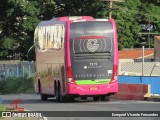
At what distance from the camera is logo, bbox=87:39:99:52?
30.7 metres

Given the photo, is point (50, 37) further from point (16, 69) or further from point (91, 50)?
point (16, 69)

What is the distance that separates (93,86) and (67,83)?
46.0 inches

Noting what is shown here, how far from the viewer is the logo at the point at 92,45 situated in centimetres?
3073

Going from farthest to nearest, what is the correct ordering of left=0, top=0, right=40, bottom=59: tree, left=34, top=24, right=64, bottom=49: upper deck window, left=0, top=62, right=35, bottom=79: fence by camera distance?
1. left=0, top=0, right=40, bottom=59: tree
2. left=0, top=62, right=35, bottom=79: fence
3. left=34, top=24, right=64, bottom=49: upper deck window

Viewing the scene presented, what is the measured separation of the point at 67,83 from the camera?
30812 mm

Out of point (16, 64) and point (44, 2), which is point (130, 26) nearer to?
point (44, 2)

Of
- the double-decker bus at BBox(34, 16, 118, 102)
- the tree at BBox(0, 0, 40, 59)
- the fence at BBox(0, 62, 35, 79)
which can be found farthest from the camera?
the tree at BBox(0, 0, 40, 59)

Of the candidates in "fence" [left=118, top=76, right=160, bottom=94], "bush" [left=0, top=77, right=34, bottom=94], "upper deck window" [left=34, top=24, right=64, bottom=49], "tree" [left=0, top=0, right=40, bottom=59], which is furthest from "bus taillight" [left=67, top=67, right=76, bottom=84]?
"tree" [left=0, top=0, right=40, bottom=59]

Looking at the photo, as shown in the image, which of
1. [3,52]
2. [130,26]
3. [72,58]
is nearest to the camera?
[72,58]

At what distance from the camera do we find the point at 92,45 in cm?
3081

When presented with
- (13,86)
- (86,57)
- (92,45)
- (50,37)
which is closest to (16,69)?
(13,86)

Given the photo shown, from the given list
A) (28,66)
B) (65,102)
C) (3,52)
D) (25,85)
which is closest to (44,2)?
(3,52)

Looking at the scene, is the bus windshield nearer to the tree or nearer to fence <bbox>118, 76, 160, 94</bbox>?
fence <bbox>118, 76, 160, 94</bbox>

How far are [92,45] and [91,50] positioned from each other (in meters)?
0.24
